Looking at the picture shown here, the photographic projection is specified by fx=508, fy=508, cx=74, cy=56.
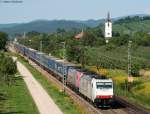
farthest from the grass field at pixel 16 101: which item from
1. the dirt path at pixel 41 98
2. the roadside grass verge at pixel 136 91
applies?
the roadside grass verge at pixel 136 91

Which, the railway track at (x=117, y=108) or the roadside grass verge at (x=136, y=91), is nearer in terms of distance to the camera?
the railway track at (x=117, y=108)

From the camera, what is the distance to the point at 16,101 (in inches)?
2355

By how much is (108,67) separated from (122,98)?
4705 cm

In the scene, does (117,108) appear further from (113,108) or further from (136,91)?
(136,91)

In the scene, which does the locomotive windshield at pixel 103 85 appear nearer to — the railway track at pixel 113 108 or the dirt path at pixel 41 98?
the railway track at pixel 113 108

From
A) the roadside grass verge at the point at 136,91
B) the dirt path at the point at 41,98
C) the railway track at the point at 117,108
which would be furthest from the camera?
the roadside grass verge at the point at 136,91

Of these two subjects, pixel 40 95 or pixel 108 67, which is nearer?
pixel 40 95

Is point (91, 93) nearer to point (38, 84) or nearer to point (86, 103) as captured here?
point (86, 103)

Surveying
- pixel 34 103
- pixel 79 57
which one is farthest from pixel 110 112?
pixel 79 57

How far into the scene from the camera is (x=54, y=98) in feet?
207

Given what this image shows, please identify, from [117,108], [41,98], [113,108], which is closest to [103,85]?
[113,108]

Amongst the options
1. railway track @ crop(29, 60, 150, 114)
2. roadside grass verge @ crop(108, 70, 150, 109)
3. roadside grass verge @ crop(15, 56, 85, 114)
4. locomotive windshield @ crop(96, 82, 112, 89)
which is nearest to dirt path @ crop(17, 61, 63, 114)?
roadside grass verge @ crop(15, 56, 85, 114)

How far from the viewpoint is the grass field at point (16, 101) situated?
166 ft

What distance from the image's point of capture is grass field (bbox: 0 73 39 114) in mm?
50537
